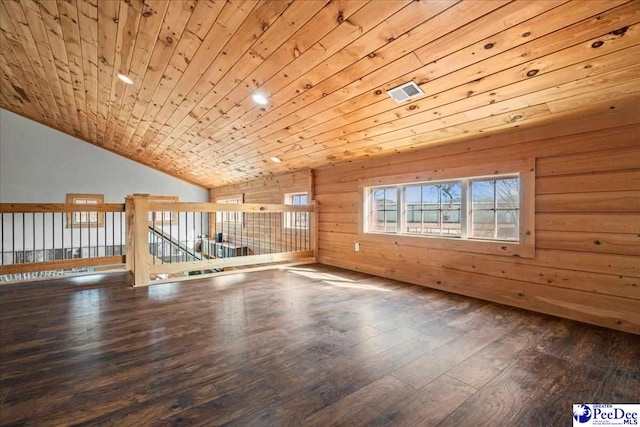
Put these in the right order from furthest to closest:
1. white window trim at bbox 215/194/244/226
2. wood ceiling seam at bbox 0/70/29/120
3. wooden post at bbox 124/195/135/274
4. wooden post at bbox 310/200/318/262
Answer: white window trim at bbox 215/194/244/226 → wooden post at bbox 310/200/318/262 → wood ceiling seam at bbox 0/70/29/120 → wooden post at bbox 124/195/135/274

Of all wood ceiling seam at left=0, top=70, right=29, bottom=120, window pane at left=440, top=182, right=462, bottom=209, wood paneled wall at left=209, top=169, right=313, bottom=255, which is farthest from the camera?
wood paneled wall at left=209, top=169, right=313, bottom=255

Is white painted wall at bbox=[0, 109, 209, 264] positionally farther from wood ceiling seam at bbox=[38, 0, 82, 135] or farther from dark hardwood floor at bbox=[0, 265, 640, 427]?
dark hardwood floor at bbox=[0, 265, 640, 427]

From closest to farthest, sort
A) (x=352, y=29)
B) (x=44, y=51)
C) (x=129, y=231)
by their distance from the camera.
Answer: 1. (x=352, y=29)
2. (x=44, y=51)
3. (x=129, y=231)

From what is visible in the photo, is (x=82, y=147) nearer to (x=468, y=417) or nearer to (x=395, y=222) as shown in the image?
(x=395, y=222)

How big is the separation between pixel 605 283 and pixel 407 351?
1.75m

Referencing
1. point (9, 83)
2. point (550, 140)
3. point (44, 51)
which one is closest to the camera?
point (550, 140)

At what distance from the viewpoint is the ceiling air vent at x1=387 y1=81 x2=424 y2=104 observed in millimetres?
2400

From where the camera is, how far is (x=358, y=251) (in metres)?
4.41

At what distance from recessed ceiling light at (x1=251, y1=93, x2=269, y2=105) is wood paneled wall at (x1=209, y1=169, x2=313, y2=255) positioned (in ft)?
6.64

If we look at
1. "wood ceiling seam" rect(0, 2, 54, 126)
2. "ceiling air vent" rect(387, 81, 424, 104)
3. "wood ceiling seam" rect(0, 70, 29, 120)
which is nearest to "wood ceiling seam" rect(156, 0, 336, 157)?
"ceiling air vent" rect(387, 81, 424, 104)

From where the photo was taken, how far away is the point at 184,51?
2691 mm

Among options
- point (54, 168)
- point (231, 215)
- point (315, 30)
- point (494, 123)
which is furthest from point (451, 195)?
point (54, 168)

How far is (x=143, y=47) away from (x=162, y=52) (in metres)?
0.18

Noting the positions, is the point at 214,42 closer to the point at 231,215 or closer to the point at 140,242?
the point at 140,242
